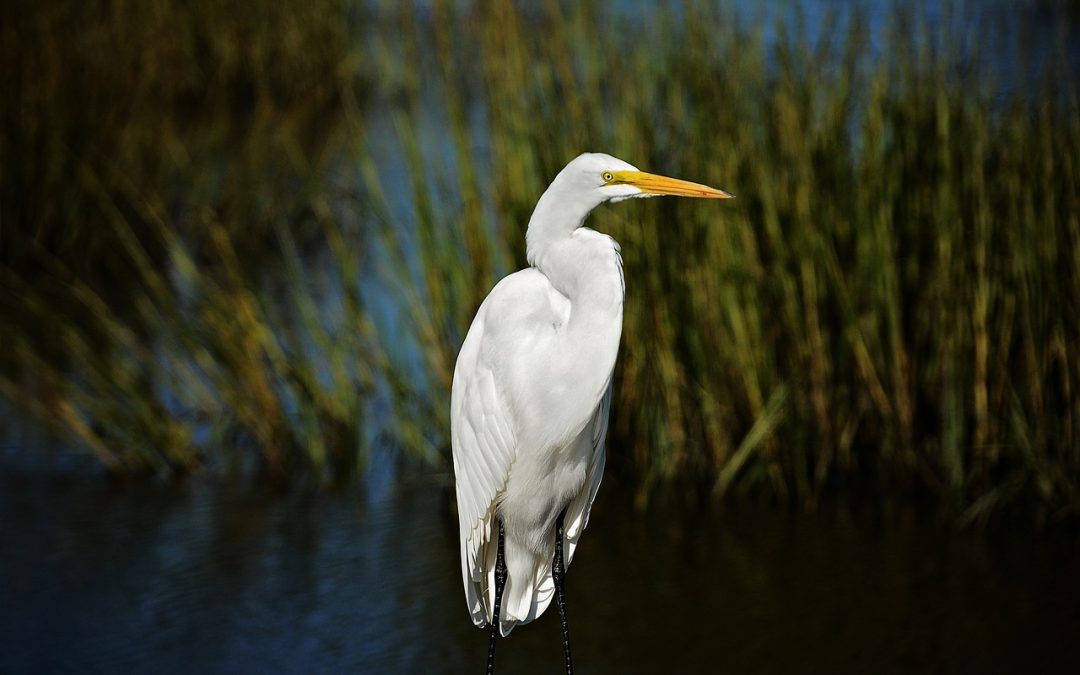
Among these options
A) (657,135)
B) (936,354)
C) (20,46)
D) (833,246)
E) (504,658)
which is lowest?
(504,658)

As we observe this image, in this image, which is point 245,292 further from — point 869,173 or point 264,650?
point 869,173

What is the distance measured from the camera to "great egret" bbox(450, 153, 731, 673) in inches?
90.4

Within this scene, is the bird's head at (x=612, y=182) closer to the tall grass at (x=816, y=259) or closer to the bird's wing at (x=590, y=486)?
the bird's wing at (x=590, y=486)

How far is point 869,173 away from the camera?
3.45 m

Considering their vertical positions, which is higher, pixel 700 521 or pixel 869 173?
pixel 869 173

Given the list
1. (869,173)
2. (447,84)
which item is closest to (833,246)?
(869,173)

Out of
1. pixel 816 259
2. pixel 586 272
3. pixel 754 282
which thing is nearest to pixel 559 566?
pixel 586 272

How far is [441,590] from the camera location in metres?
3.33

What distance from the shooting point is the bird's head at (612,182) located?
229 cm

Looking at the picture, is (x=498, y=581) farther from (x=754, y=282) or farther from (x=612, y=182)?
(x=754, y=282)

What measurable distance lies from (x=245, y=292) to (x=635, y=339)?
114 cm

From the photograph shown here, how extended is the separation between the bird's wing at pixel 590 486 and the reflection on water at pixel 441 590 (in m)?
0.33

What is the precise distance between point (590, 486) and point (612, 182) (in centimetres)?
70

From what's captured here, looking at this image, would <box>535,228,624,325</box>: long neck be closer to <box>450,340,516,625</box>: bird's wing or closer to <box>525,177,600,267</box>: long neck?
<box>525,177,600,267</box>: long neck
